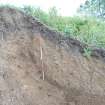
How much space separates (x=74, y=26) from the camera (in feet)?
19.0

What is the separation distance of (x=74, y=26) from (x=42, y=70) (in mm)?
1323

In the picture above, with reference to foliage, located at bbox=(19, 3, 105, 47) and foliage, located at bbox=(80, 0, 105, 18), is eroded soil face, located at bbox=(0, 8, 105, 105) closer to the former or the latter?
foliage, located at bbox=(19, 3, 105, 47)

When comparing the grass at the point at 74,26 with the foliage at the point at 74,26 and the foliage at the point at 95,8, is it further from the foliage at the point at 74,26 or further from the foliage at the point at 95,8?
the foliage at the point at 95,8

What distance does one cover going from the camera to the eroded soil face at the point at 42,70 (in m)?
4.68

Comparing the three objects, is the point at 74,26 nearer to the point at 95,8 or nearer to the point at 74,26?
the point at 74,26

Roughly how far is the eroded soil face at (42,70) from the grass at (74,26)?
0.36 m

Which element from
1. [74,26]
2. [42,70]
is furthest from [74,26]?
[42,70]

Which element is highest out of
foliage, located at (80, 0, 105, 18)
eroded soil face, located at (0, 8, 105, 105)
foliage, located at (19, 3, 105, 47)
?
foliage, located at (80, 0, 105, 18)

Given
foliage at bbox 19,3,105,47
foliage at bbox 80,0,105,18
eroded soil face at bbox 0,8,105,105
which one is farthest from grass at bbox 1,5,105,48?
foliage at bbox 80,0,105,18

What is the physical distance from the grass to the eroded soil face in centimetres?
36

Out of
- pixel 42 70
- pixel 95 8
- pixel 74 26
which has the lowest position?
pixel 42 70

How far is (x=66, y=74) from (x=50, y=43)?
26.1 inches

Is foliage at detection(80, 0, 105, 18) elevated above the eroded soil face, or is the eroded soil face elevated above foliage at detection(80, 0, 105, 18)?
foliage at detection(80, 0, 105, 18)

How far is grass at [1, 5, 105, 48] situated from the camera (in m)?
5.56
